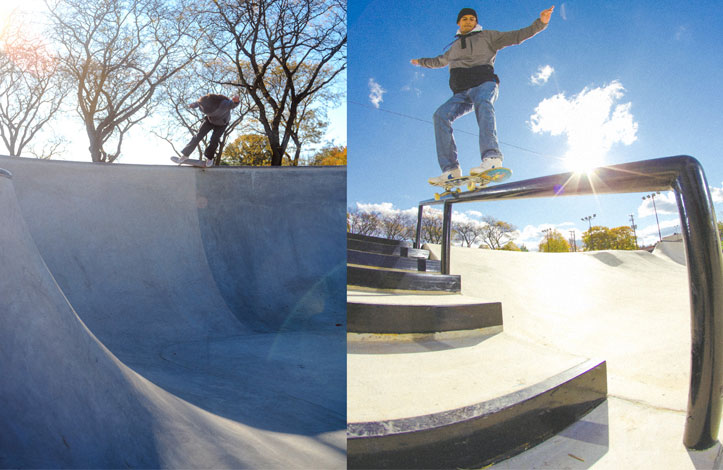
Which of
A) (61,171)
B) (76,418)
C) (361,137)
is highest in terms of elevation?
(61,171)

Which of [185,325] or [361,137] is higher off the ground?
[361,137]

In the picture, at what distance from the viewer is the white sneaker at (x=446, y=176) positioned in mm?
2078

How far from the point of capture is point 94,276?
436cm

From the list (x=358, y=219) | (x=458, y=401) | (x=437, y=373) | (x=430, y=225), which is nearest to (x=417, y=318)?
(x=437, y=373)

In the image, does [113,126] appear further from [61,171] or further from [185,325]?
[185,325]

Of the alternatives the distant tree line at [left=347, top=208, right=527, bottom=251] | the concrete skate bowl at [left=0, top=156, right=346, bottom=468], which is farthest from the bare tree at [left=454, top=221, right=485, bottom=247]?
the concrete skate bowl at [left=0, top=156, right=346, bottom=468]

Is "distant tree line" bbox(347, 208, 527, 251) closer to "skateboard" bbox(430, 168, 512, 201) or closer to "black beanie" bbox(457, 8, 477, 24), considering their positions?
"skateboard" bbox(430, 168, 512, 201)

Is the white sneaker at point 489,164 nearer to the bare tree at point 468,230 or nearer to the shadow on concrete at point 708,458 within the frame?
the shadow on concrete at point 708,458

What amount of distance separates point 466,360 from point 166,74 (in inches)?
770

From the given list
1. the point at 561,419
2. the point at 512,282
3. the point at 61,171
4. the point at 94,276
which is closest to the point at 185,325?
the point at 94,276

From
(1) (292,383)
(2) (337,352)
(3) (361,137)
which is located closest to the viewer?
(3) (361,137)

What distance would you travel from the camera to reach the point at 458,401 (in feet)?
2.68

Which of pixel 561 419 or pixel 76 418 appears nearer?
pixel 561 419

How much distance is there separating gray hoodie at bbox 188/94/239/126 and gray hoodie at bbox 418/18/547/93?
523 centimetres
